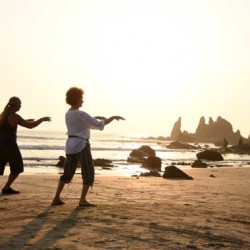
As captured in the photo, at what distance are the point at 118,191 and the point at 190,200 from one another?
2.03m

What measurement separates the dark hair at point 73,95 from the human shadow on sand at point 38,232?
200 cm

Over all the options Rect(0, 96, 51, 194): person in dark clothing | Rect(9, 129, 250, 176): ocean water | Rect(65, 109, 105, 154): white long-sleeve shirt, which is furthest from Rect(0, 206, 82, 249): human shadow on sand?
Rect(9, 129, 250, 176): ocean water

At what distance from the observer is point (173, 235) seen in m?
5.14

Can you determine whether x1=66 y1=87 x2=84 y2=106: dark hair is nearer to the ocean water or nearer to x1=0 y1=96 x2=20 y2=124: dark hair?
x1=0 y1=96 x2=20 y2=124: dark hair

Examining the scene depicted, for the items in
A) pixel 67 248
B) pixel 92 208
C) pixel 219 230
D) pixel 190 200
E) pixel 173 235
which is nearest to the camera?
pixel 67 248

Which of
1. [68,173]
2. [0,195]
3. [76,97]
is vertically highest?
[76,97]

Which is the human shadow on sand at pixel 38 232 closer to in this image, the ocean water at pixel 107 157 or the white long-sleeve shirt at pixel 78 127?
the white long-sleeve shirt at pixel 78 127

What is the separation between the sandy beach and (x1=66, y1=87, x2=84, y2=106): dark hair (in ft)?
5.97

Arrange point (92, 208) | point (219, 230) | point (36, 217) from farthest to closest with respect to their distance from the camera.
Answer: point (92, 208), point (36, 217), point (219, 230)

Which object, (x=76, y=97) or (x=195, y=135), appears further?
(x=195, y=135)

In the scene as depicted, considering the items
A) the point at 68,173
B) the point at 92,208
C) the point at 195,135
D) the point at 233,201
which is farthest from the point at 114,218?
the point at 195,135

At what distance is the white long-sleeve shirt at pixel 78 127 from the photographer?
710 cm

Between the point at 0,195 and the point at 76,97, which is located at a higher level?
the point at 76,97

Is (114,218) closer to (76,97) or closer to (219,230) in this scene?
(219,230)
